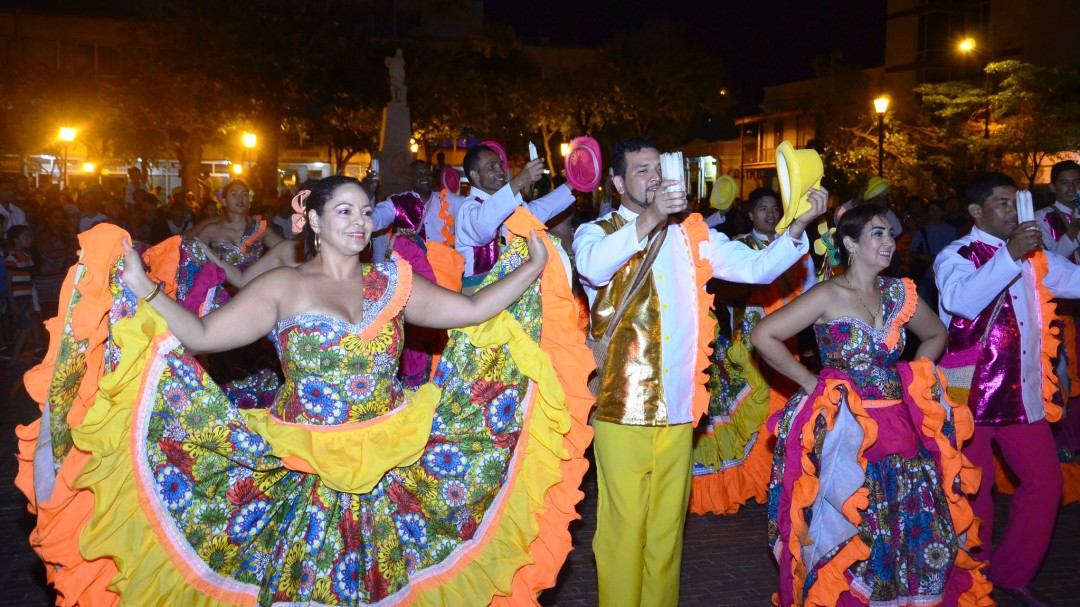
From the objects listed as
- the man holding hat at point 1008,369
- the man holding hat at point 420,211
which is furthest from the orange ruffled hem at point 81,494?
the man holding hat at point 420,211

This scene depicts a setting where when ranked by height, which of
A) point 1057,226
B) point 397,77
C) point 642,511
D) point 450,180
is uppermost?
point 397,77

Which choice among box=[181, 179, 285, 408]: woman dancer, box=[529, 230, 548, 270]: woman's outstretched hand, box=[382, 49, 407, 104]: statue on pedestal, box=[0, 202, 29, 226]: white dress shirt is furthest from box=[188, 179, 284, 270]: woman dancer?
box=[382, 49, 407, 104]: statue on pedestal

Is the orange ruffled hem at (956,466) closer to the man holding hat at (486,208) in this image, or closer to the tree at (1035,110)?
the man holding hat at (486,208)

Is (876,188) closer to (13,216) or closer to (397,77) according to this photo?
(397,77)

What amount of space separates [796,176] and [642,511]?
5.16ft

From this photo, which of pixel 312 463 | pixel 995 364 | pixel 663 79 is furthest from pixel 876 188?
pixel 663 79

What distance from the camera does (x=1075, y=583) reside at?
5168mm

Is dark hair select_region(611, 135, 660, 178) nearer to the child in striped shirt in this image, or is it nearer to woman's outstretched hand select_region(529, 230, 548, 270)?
woman's outstretched hand select_region(529, 230, 548, 270)

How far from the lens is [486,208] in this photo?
19.9ft

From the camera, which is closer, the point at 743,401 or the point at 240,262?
the point at 743,401

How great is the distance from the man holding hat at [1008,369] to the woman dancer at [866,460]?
0.59 meters

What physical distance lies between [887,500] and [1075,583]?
1716 mm

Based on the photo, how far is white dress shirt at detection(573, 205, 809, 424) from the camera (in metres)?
4.07

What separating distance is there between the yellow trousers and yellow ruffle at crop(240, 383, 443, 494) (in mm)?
892
